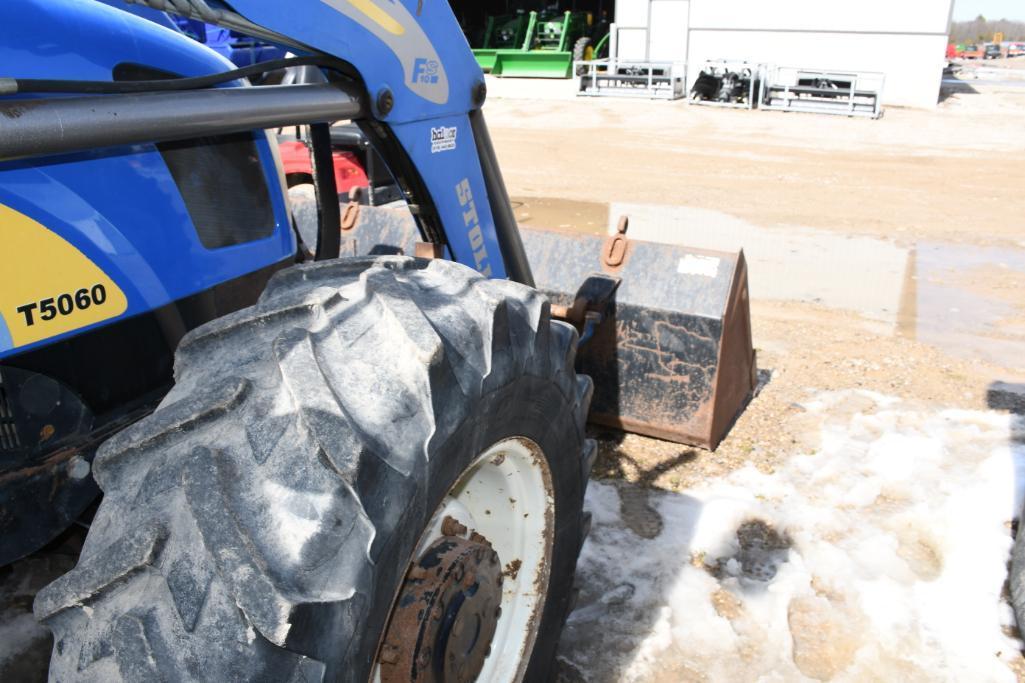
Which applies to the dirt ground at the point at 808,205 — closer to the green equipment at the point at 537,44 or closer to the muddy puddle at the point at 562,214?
the muddy puddle at the point at 562,214

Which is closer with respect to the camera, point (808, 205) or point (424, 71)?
point (424, 71)

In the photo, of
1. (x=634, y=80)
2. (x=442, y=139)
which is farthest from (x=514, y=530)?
(x=634, y=80)

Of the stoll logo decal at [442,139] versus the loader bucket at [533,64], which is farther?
the loader bucket at [533,64]

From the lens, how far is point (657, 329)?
11.4 ft

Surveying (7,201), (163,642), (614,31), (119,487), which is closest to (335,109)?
(7,201)

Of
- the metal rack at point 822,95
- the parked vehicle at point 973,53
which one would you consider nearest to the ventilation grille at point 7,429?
the metal rack at point 822,95

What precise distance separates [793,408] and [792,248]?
360 cm

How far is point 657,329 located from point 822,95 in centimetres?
1500

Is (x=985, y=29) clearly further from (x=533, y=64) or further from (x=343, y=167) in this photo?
(x=343, y=167)

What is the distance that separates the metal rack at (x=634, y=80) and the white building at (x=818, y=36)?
735 millimetres

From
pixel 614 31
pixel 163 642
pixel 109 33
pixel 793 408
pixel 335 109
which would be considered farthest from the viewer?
pixel 614 31

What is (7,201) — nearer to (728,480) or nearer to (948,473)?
(728,480)

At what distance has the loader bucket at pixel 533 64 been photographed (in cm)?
2112

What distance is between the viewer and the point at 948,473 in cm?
351
